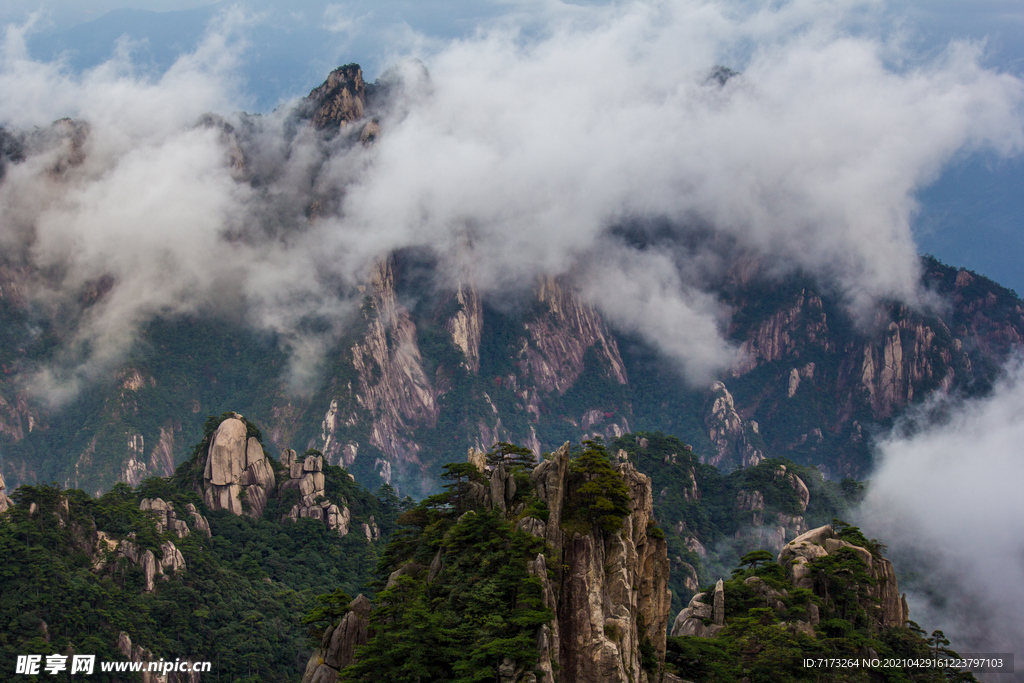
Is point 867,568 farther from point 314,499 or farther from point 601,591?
point 314,499

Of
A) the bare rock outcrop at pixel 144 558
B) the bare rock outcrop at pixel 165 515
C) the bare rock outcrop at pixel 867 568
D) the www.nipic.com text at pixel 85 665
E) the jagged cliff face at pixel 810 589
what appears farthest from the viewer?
the bare rock outcrop at pixel 165 515

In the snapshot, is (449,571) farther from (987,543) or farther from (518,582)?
(987,543)

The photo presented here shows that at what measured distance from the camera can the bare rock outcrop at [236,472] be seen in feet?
397

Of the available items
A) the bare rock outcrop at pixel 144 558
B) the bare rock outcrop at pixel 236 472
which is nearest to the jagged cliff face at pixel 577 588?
the bare rock outcrop at pixel 144 558

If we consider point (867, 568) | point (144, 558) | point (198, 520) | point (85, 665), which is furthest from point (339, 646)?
→ point (198, 520)

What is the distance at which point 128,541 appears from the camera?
3954 inches

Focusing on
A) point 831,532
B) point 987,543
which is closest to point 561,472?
point 831,532

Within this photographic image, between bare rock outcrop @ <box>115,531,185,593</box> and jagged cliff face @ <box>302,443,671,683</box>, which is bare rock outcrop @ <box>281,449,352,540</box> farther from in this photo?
jagged cliff face @ <box>302,443,671,683</box>

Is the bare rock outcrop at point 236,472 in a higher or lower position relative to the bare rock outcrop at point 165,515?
higher

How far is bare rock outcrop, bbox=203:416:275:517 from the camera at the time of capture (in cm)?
12088

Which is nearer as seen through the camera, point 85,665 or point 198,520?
point 85,665

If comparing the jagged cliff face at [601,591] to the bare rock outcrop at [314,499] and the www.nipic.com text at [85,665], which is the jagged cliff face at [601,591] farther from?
the bare rock outcrop at [314,499]

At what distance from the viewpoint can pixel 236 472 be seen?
12294cm

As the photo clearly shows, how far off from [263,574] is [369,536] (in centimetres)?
2057
